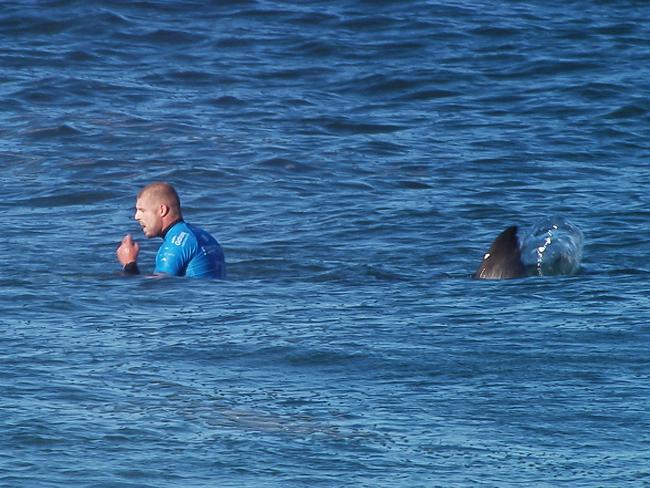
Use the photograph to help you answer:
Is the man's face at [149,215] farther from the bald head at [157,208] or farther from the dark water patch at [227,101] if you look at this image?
the dark water patch at [227,101]

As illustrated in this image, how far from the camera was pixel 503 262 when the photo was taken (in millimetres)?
10961

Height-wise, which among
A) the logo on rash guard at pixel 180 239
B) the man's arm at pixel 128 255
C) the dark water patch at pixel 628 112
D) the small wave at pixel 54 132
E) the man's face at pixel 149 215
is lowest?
the small wave at pixel 54 132

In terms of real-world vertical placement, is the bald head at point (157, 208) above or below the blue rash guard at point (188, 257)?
above

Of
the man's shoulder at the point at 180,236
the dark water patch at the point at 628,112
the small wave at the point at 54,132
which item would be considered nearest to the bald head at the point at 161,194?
the man's shoulder at the point at 180,236

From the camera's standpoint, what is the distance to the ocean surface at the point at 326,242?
7.04 metres

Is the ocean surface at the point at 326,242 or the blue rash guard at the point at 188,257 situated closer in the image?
the ocean surface at the point at 326,242

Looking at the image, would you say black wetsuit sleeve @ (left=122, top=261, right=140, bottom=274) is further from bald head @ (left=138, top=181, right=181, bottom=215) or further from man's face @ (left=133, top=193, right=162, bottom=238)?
bald head @ (left=138, top=181, right=181, bottom=215)

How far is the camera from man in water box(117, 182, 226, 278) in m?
11.1

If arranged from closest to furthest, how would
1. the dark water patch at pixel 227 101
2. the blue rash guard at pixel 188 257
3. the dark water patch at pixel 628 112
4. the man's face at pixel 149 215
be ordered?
the blue rash guard at pixel 188 257
the man's face at pixel 149 215
the dark water patch at pixel 628 112
the dark water patch at pixel 227 101

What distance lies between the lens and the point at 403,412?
24.6ft

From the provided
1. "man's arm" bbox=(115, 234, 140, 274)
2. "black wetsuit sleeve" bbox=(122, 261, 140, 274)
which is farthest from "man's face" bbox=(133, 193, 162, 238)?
"black wetsuit sleeve" bbox=(122, 261, 140, 274)

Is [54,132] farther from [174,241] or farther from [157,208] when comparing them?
[174,241]

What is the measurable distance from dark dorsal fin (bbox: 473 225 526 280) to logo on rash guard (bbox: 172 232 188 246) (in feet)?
7.33

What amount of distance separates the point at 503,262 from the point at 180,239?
2.45 m
